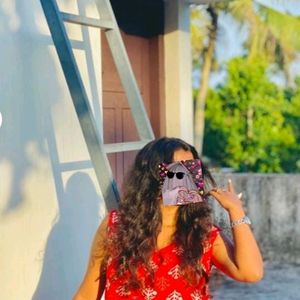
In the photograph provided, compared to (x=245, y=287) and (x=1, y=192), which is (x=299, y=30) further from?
(x=1, y=192)

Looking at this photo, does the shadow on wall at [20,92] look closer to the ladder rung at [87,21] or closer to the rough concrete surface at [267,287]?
the ladder rung at [87,21]

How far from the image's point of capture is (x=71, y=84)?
2832 mm

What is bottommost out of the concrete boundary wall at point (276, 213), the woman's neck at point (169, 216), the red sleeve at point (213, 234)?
the concrete boundary wall at point (276, 213)

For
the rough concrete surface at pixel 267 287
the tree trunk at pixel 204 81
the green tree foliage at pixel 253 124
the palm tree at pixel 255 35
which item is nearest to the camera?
the rough concrete surface at pixel 267 287

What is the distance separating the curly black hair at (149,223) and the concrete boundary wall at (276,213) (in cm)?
557

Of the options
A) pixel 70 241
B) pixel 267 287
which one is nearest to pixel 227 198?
pixel 70 241

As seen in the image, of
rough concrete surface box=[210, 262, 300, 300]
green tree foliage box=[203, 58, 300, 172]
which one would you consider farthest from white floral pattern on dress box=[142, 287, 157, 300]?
green tree foliage box=[203, 58, 300, 172]

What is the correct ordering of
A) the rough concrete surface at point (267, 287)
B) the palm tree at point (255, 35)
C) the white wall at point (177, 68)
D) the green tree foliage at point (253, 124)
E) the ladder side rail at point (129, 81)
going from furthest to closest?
1. the palm tree at point (255, 35)
2. the green tree foliage at point (253, 124)
3. the rough concrete surface at point (267, 287)
4. the white wall at point (177, 68)
5. the ladder side rail at point (129, 81)

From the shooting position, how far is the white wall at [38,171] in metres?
3.08

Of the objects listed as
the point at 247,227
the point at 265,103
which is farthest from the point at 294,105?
the point at 247,227

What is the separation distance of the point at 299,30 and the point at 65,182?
13063 millimetres

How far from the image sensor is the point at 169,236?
2.23m

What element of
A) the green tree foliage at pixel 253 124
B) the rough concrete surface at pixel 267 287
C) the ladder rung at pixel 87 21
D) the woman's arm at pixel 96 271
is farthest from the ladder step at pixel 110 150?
the green tree foliage at pixel 253 124

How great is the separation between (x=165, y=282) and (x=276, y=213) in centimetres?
594
